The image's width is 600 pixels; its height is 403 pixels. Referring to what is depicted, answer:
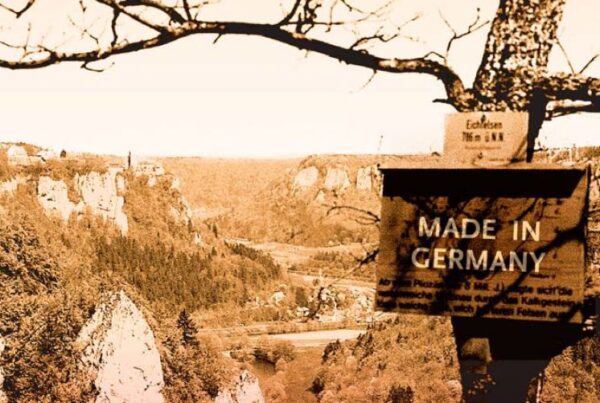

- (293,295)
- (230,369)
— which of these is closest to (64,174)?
(293,295)

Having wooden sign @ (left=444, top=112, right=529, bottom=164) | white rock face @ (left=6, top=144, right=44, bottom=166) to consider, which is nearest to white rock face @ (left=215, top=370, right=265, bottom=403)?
wooden sign @ (left=444, top=112, right=529, bottom=164)

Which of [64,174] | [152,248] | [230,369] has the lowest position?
[230,369]

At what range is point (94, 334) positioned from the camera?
58438 millimetres

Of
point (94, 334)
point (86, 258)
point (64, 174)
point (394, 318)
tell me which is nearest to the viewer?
point (394, 318)

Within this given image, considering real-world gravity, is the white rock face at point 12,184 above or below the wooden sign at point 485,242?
below

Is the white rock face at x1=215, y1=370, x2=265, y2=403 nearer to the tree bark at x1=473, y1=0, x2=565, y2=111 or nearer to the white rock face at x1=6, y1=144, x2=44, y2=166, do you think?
the tree bark at x1=473, y1=0, x2=565, y2=111

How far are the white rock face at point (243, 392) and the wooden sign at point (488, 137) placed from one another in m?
39.9

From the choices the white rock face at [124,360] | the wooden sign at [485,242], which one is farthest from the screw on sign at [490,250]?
the white rock face at [124,360]

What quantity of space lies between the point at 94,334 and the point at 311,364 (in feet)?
53.3

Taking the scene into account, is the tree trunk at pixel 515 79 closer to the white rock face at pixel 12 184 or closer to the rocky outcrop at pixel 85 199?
the rocky outcrop at pixel 85 199

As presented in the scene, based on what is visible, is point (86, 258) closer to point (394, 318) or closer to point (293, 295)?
point (293, 295)

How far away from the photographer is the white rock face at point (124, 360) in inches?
1857

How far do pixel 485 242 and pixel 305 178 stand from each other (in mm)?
95354

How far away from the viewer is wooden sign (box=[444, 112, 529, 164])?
4.31 meters
